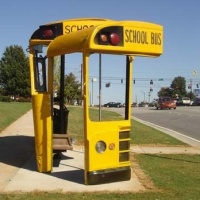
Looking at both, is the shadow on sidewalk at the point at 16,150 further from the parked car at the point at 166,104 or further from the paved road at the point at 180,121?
the parked car at the point at 166,104

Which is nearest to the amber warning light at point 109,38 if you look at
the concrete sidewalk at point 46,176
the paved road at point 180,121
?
the concrete sidewalk at point 46,176

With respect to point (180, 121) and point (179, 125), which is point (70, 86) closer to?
point (180, 121)

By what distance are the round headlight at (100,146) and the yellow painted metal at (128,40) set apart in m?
1.47

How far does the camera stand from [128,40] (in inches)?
262

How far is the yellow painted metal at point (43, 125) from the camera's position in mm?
7438

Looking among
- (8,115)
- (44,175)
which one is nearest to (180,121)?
(8,115)

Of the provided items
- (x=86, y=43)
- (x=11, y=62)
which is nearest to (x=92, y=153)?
(x=86, y=43)

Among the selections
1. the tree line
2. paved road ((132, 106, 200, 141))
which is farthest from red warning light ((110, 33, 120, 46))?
the tree line

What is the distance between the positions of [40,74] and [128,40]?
2489mm

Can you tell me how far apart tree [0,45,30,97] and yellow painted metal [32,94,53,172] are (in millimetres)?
61697

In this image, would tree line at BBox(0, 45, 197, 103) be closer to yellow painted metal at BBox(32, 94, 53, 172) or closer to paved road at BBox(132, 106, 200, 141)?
paved road at BBox(132, 106, 200, 141)

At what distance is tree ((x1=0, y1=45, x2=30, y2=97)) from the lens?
2736 inches

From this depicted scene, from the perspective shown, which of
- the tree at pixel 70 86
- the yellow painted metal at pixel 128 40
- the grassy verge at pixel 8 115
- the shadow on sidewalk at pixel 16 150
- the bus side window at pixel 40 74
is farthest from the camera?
the tree at pixel 70 86

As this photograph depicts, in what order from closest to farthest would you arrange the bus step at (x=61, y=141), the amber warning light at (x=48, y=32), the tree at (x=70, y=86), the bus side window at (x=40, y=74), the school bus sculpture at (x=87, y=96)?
the school bus sculpture at (x=87, y=96) → the amber warning light at (x=48, y=32) → the bus step at (x=61, y=141) → the bus side window at (x=40, y=74) → the tree at (x=70, y=86)
